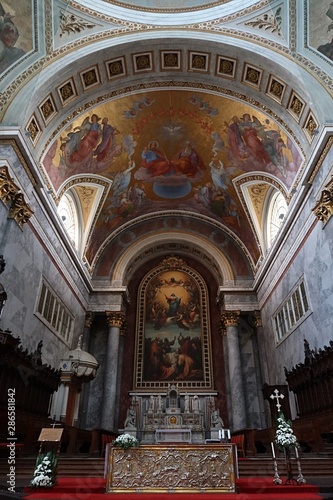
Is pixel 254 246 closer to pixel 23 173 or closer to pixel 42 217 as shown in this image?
pixel 42 217

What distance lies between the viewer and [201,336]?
60.3 ft

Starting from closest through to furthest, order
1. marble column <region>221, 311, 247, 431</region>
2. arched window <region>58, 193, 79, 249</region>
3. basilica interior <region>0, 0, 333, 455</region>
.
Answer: basilica interior <region>0, 0, 333, 455</region> → arched window <region>58, 193, 79, 249</region> → marble column <region>221, 311, 247, 431</region>

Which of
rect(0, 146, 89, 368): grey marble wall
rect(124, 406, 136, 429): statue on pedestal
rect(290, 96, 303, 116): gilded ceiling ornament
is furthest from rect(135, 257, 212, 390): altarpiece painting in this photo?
rect(290, 96, 303, 116): gilded ceiling ornament

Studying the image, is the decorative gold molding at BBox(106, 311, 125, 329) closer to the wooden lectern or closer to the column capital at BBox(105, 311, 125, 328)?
the column capital at BBox(105, 311, 125, 328)

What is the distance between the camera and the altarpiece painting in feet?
56.6

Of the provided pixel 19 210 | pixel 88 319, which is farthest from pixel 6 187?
pixel 88 319

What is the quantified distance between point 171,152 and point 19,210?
26.0 feet

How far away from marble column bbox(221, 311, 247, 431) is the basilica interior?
61 mm

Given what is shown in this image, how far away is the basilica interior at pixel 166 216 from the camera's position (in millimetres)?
10320

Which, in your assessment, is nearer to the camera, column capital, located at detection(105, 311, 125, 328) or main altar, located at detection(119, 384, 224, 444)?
main altar, located at detection(119, 384, 224, 444)

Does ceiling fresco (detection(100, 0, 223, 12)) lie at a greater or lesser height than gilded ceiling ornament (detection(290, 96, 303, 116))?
greater

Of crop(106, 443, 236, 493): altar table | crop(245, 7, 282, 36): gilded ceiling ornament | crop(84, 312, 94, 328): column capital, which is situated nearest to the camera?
crop(106, 443, 236, 493): altar table

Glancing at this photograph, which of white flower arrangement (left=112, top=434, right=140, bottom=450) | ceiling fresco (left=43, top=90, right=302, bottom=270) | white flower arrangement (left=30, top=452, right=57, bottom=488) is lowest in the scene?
white flower arrangement (left=30, top=452, right=57, bottom=488)

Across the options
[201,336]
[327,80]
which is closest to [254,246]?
[201,336]
